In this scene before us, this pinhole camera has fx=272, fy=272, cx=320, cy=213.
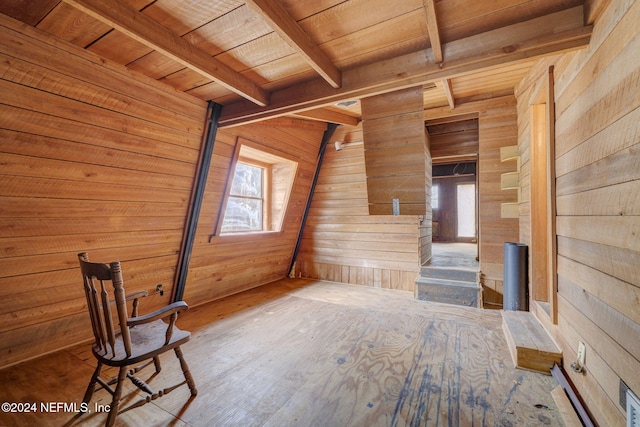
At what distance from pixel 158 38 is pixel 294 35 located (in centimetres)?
72

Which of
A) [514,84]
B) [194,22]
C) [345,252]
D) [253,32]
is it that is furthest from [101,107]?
[514,84]

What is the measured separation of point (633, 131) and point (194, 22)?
2007 mm

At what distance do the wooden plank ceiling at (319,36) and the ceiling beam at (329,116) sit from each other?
73 centimetres

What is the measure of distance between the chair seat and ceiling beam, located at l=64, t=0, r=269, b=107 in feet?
5.13

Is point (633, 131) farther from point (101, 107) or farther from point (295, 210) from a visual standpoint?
point (295, 210)

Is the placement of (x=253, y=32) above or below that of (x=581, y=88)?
above

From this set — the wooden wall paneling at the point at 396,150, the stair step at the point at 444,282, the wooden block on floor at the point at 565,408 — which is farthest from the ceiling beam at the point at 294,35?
the stair step at the point at 444,282

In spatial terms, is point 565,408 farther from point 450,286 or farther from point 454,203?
point 454,203

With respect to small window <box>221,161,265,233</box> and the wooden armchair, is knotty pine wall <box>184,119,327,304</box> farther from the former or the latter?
the wooden armchair

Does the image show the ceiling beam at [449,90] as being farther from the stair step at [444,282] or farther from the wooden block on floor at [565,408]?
the wooden block on floor at [565,408]

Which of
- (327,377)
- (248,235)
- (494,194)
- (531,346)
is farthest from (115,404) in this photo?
(494,194)

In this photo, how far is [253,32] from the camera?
4.89 feet

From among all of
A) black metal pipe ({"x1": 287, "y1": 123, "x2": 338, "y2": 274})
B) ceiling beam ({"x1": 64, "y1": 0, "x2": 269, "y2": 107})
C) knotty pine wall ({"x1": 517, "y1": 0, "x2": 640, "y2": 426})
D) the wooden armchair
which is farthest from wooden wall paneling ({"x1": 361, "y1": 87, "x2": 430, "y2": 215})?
the wooden armchair

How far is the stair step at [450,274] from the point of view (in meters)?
3.34
